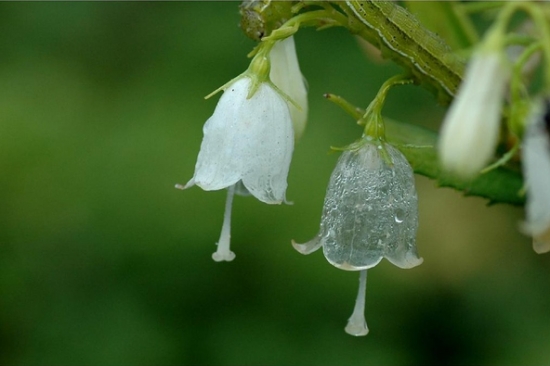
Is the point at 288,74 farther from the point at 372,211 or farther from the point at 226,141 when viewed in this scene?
the point at 372,211

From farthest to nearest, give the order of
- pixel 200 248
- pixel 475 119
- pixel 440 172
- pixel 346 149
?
1. pixel 200 248
2. pixel 440 172
3. pixel 346 149
4. pixel 475 119

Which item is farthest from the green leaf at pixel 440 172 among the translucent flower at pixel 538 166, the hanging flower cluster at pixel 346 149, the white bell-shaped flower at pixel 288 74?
the translucent flower at pixel 538 166

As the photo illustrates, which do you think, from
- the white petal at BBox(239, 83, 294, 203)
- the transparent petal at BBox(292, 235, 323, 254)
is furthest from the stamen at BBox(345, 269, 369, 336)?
the white petal at BBox(239, 83, 294, 203)

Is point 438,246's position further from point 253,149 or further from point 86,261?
point 253,149

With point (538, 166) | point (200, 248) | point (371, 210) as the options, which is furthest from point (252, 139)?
point (200, 248)

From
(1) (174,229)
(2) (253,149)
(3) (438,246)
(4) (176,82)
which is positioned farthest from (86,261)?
(2) (253,149)

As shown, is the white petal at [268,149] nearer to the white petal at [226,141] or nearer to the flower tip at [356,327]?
the white petal at [226,141]
